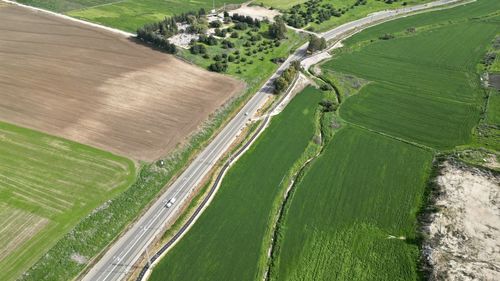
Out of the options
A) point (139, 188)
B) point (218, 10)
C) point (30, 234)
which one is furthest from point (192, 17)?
point (30, 234)

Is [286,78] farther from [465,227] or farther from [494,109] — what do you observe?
[465,227]

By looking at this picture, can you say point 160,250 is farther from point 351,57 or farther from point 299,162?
point 351,57

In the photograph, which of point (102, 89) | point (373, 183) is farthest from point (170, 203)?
point (102, 89)

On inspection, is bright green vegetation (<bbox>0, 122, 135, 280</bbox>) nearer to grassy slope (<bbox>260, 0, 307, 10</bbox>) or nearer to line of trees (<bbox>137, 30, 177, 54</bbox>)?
line of trees (<bbox>137, 30, 177, 54</bbox>)

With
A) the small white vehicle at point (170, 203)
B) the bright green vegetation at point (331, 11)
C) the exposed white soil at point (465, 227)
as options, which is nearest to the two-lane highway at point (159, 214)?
the small white vehicle at point (170, 203)

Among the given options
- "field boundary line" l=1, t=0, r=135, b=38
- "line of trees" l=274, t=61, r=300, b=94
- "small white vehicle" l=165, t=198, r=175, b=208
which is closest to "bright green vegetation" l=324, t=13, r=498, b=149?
"line of trees" l=274, t=61, r=300, b=94
